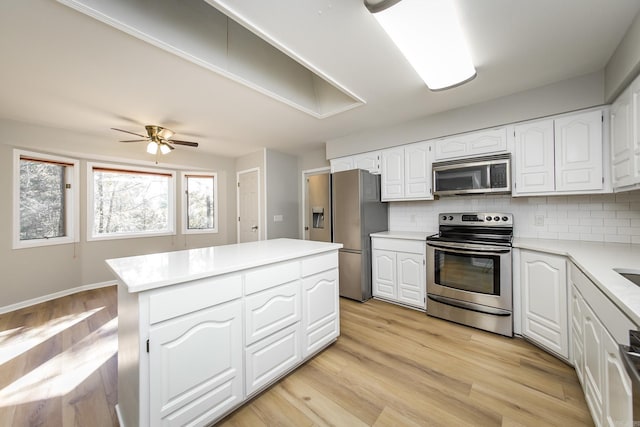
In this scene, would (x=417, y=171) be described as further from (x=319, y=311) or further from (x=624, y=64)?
(x=319, y=311)

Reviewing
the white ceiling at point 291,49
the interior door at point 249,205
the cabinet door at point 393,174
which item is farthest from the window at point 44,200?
the cabinet door at point 393,174

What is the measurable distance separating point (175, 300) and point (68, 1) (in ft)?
5.57

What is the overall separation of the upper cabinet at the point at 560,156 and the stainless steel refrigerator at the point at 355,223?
1.58 metres

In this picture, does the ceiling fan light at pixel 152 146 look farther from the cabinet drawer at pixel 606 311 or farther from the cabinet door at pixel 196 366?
the cabinet drawer at pixel 606 311

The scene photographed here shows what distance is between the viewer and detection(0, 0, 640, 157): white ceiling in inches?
56.8

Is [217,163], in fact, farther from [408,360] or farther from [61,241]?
[408,360]

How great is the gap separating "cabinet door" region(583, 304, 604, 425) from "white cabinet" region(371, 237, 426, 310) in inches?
58.2

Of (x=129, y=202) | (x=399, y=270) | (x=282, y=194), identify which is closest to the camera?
(x=399, y=270)

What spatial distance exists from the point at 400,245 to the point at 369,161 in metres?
1.33

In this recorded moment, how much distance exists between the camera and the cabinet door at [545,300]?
1884 millimetres

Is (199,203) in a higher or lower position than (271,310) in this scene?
higher

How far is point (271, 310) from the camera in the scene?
1.63 m

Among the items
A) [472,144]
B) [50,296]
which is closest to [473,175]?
[472,144]

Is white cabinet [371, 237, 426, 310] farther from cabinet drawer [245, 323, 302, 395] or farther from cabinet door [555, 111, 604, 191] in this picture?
cabinet drawer [245, 323, 302, 395]
